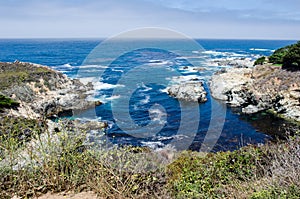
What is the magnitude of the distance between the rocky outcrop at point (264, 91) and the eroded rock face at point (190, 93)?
2.50m

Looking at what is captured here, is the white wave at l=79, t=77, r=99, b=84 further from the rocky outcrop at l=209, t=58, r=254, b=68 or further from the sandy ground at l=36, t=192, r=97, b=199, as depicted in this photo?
the sandy ground at l=36, t=192, r=97, b=199

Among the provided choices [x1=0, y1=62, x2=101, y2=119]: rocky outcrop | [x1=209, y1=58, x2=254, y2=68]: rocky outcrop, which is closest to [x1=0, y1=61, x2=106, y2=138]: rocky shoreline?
[x1=0, y1=62, x2=101, y2=119]: rocky outcrop

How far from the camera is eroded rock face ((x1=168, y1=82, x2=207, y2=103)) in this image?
33.5 meters

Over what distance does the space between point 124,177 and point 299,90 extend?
25.6 m

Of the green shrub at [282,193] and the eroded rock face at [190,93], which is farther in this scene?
the eroded rock face at [190,93]

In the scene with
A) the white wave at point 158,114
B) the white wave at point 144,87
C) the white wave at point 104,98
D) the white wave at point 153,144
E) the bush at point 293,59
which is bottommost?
the white wave at point 153,144

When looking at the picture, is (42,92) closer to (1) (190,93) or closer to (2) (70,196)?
(1) (190,93)

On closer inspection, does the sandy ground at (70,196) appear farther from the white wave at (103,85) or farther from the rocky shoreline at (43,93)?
the white wave at (103,85)

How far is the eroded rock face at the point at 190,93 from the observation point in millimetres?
33550

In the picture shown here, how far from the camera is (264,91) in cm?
2794

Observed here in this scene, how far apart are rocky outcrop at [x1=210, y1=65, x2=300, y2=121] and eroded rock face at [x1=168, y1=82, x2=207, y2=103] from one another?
8.19 ft

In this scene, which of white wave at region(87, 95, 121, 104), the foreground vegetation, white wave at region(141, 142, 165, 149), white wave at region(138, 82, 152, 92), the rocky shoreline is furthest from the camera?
white wave at region(138, 82, 152, 92)

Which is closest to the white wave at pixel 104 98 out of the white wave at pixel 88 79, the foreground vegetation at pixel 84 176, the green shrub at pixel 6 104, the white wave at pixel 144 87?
the white wave at pixel 144 87

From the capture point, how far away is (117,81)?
46.1m
